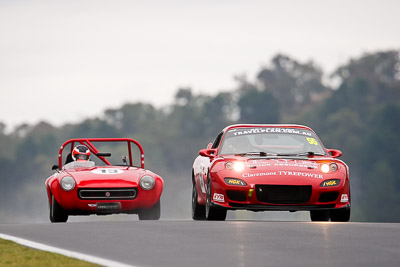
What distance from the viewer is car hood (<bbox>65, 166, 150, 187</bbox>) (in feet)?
57.8

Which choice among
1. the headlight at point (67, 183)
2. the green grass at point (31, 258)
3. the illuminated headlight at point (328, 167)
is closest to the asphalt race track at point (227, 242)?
the green grass at point (31, 258)

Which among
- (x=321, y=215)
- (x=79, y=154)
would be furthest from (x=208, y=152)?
(x=79, y=154)

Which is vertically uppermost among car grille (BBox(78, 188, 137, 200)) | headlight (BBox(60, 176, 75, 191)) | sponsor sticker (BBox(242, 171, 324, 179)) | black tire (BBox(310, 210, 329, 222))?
sponsor sticker (BBox(242, 171, 324, 179))

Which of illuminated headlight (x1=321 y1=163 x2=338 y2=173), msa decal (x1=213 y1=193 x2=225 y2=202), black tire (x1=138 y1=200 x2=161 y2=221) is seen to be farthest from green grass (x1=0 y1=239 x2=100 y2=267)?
black tire (x1=138 y1=200 x2=161 y2=221)

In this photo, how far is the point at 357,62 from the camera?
4956 inches

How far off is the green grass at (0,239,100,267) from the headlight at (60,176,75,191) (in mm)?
5613

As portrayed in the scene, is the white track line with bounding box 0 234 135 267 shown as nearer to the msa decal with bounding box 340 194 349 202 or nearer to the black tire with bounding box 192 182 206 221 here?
the msa decal with bounding box 340 194 349 202

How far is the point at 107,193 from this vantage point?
695 inches

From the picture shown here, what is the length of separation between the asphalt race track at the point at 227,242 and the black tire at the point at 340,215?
1.59 m

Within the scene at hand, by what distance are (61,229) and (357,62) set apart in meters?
114

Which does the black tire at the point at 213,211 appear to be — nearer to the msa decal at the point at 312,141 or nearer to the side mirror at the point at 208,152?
the side mirror at the point at 208,152

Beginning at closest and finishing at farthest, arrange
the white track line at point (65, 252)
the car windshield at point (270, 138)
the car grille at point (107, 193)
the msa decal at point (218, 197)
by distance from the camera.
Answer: the white track line at point (65, 252), the msa decal at point (218, 197), the car windshield at point (270, 138), the car grille at point (107, 193)

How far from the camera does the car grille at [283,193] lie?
15812 millimetres

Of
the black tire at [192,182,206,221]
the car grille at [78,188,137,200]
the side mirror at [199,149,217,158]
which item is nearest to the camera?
the side mirror at [199,149,217,158]
